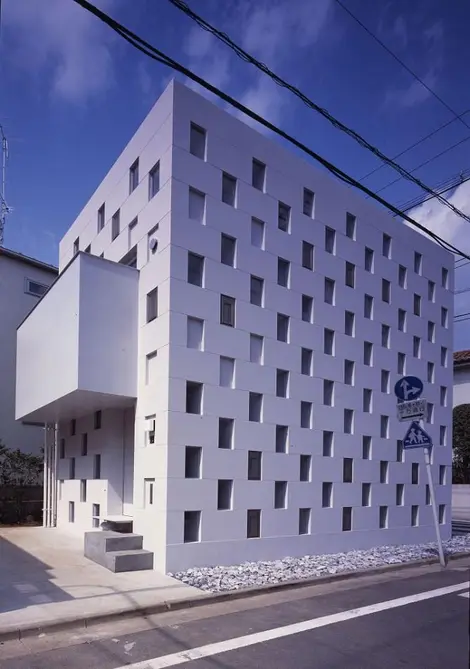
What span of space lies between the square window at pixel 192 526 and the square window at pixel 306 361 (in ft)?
13.0

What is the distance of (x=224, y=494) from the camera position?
1104 cm

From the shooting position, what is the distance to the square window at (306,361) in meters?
12.8

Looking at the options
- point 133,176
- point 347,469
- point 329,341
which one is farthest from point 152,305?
point 347,469

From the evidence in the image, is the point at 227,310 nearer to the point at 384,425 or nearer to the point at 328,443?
the point at 328,443

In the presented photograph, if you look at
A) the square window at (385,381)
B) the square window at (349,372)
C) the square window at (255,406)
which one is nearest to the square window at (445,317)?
the square window at (385,381)

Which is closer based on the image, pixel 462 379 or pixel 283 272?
pixel 283 272

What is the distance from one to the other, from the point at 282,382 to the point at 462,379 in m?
21.8

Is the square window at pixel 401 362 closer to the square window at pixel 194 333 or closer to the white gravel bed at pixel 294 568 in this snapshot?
the white gravel bed at pixel 294 568

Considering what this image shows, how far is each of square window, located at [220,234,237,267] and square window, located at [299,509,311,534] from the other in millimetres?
5295

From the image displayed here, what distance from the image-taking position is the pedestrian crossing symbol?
11.2 metres

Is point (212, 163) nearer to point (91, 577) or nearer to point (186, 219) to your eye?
point (186, 219)

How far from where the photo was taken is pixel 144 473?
10781 mm

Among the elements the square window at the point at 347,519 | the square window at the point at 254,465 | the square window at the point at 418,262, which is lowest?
the square window at the point at 347,519

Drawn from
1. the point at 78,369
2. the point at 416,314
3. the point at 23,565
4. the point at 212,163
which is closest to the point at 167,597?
the point at 23,565
